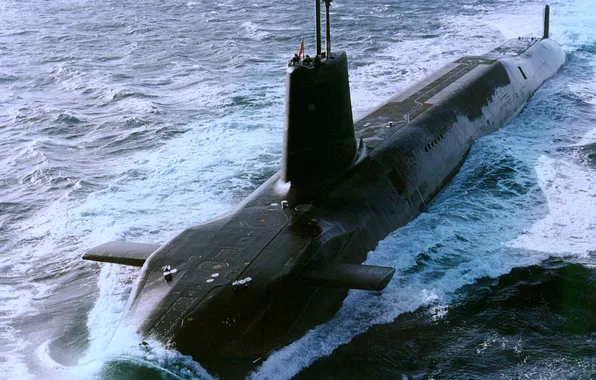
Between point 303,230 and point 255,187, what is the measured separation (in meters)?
5.61

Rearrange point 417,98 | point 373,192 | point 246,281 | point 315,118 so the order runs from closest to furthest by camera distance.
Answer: point 246,281
point 315,118
point 373,192
point 417,98

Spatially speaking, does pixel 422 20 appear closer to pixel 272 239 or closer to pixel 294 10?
pixel 294 10

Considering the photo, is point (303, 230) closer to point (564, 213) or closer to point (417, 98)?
point (564, 213)

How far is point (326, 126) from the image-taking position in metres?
12.6

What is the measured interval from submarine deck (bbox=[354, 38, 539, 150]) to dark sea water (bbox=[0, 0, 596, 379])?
1.88 metres

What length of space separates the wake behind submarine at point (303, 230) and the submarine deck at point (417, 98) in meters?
0.07

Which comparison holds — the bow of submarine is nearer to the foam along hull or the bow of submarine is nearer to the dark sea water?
the foam along hull

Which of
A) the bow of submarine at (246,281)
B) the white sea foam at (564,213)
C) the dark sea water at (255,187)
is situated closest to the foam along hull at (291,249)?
the bow of submarine at (246,281)

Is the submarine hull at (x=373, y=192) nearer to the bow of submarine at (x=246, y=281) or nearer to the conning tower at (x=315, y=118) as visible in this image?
the bow of submarine at (x=246, y=281)

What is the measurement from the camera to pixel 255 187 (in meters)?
16.6

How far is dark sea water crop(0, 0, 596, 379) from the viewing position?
10008mm

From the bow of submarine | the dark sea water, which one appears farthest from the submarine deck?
the bow of submarine

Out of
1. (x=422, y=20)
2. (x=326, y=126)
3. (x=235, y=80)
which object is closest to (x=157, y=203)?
(x=326, y=126)

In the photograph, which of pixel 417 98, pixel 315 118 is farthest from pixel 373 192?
pixel 417 98
